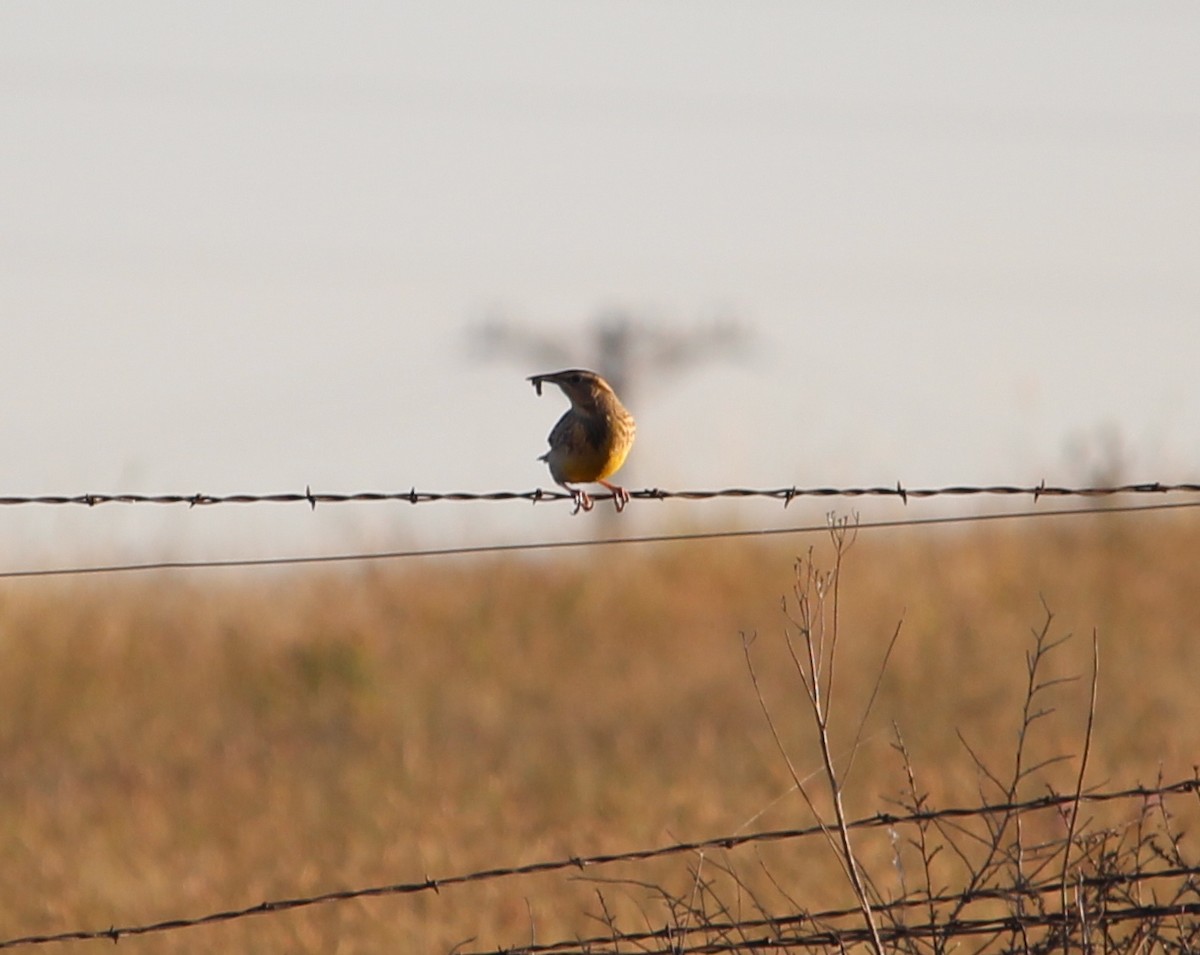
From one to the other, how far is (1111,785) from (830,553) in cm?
570

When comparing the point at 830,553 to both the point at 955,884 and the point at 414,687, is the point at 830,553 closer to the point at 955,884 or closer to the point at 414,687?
the point at 414,687

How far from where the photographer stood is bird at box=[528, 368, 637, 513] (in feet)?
25.8

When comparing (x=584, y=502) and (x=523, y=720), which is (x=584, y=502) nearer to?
(x=584, y=502)

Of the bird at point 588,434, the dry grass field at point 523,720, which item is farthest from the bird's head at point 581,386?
the dry grass field at point 523,720

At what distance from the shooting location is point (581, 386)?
8117mm

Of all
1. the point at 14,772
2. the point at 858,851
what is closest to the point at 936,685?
the point at 858,851

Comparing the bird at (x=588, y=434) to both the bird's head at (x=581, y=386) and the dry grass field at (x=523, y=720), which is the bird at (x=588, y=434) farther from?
the dry grass field at (x=523, y=720)

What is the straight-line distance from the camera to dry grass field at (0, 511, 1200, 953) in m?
9.06

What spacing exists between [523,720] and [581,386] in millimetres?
5698

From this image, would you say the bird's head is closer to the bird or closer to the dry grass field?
the bird

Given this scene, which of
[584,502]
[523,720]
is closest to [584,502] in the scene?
[584,502]

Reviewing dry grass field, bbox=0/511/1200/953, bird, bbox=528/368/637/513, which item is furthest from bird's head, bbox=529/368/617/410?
dry grass field, bbox=0/511/1200/953

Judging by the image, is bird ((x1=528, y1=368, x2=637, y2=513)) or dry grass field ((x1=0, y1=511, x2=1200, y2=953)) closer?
bird ((x1=528, y1=368, x2=637, y2=513))

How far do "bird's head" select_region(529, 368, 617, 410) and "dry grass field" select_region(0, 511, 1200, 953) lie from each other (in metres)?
1.70
